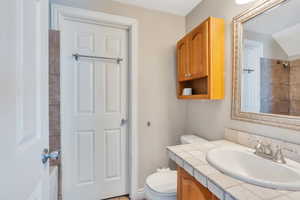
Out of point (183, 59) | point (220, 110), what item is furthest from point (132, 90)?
point (220, 110)

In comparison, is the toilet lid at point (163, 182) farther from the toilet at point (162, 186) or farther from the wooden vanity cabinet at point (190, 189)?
the wooden vanity cabinet at point (190, 189)

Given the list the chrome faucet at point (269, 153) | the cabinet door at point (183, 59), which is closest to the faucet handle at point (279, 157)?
the chrome faucet at point (269, 153)

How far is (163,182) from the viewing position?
4.61 ft

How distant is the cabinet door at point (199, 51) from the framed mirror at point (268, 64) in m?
0.23

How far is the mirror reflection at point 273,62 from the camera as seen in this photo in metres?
0.91

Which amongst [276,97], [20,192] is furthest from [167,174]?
Answer: [20,192]

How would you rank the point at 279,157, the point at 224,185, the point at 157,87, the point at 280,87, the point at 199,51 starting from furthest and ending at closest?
the point at 157,87
the point at 199,51
the point at 280,87
the point at 279,157
the point at 224,185

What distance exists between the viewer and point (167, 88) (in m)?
1.95

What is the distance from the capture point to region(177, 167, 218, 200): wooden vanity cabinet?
771 millimetres

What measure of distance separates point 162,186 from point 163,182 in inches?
2.6

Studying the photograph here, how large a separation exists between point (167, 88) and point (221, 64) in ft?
2.43

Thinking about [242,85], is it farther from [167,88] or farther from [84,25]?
[84,25]

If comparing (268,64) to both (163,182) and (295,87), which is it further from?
(163,182)

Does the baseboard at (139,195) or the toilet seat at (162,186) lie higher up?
the toilet seat at (162,186)
